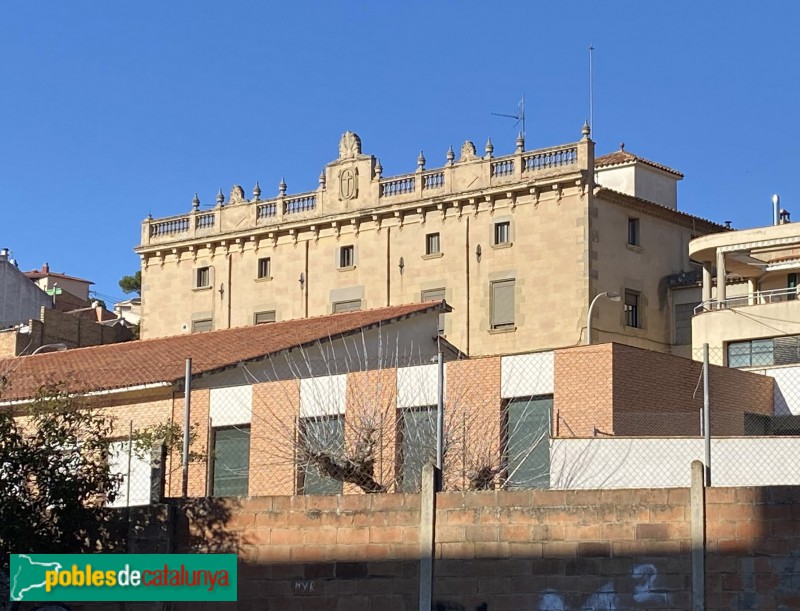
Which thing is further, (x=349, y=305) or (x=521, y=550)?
(x=349, y=305)

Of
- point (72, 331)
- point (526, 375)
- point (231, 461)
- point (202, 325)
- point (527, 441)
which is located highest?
point (202, 325)

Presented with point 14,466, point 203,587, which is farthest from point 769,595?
point 14,466

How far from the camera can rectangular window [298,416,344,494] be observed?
24500 mm

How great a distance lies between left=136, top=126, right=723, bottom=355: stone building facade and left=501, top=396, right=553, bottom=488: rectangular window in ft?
84.5

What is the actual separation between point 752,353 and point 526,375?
62.3 ft

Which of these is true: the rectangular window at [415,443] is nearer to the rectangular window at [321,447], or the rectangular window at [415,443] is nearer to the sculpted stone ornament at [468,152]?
the rectangular window at [321,447]

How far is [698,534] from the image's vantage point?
15.1 m

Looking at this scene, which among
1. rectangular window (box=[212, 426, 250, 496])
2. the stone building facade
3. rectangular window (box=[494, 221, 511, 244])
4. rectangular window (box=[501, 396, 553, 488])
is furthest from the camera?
rectangular window (box=[494, 221, 511, 244])

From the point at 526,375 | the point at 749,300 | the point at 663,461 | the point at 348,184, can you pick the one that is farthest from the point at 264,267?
the point at 663,461

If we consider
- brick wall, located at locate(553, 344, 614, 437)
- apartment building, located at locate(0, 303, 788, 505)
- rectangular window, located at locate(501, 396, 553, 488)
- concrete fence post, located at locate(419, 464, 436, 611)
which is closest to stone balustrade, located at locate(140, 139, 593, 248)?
apartment building, located at locate(0, 303, 788, 505)

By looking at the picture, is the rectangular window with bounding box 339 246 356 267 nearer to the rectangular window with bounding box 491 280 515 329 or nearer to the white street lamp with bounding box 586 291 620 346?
the rectangular window with bounding box 491 280 515 329

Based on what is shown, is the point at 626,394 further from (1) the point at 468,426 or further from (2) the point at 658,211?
(2) the point at 658,211

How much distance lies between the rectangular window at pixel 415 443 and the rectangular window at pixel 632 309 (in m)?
30.2

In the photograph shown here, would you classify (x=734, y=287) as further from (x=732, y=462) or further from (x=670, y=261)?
(x=732, y=462)
